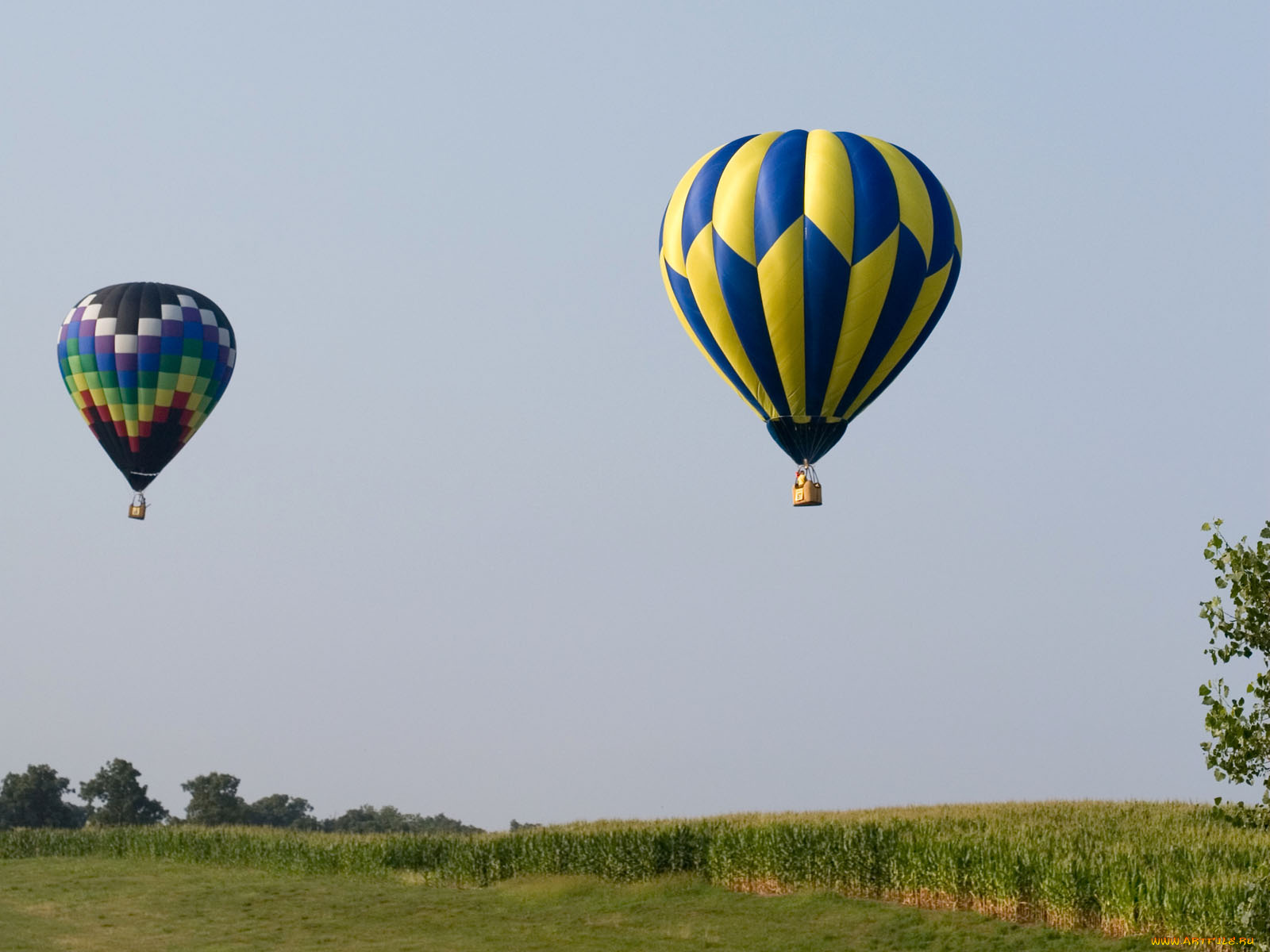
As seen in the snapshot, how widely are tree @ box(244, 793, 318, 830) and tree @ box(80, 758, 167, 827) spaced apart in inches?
626

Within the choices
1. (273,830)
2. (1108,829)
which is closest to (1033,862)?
(1108,829)

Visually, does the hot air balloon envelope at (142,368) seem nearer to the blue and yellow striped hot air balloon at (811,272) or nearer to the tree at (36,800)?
the blue and yellow striped hot air balloon at (811,272)

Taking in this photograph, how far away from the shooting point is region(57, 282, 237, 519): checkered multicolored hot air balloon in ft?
168

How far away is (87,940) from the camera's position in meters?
37.7

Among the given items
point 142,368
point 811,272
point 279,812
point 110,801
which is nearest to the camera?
point 811,272

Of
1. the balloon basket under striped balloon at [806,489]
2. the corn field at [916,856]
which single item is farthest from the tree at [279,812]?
the balloon basket under striped balloon at [806,489]

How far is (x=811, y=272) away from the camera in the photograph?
34500 millimetres

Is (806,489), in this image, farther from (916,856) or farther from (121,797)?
(121,797)

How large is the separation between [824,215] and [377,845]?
24691mm

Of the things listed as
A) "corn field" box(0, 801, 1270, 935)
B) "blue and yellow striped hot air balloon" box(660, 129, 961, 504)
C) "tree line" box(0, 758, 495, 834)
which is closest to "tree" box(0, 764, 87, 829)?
"tree line" box(0, 758, 495, 834)

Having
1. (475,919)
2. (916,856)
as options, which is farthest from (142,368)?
(916,856)

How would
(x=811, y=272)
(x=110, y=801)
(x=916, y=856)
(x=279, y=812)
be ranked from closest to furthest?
(x=811, y=272)
(x=916, y=856)
(x=110, y=801)
(x=279, y=812)

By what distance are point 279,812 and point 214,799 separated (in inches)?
613

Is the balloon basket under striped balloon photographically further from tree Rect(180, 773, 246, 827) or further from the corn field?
tree Rect(180, 773, 246, 827)
